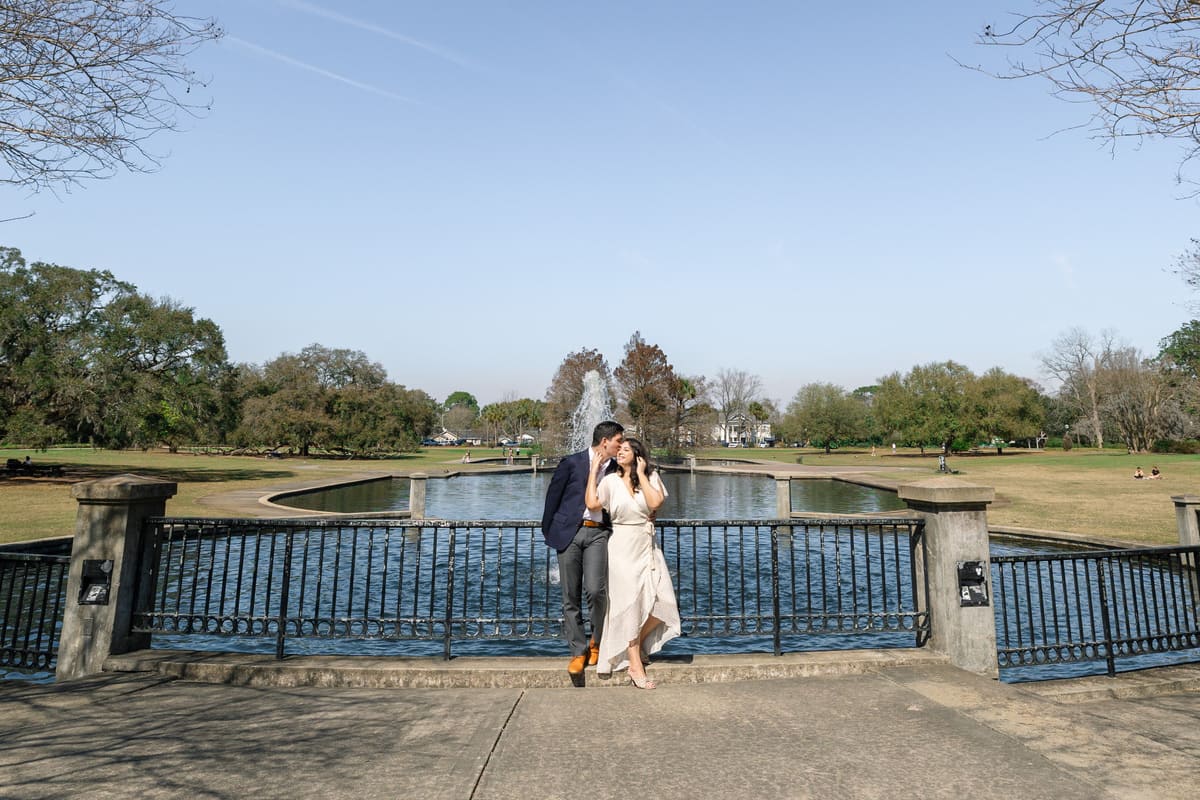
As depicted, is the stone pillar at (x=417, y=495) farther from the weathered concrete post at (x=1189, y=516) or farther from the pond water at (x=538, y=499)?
the weathered concrete post at (x=1189, y=516)

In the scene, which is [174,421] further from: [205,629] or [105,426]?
[205,629]

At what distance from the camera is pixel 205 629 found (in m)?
6.00

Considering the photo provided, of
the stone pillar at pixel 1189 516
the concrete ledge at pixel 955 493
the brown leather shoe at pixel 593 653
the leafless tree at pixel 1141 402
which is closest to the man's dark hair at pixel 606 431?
the brown leather shoe at pixel 593 653

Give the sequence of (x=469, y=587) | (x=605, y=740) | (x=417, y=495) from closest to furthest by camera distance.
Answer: (x=605, y=740), (x=469, y=587), (x=417, y=495)

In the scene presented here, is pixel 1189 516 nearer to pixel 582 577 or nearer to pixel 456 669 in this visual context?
pixel 582 577

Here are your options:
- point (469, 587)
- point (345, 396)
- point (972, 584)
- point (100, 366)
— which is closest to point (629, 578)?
point (972, 584)

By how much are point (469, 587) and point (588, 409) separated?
5014cm

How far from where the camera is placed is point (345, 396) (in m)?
67.9

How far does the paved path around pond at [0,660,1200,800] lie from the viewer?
3656 millimetres

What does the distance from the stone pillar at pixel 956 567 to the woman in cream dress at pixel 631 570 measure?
94.1 inches

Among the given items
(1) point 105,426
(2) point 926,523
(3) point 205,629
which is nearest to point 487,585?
(3) point 205,629

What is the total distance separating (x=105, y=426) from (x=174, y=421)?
329 cm

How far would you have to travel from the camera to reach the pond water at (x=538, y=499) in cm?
2486

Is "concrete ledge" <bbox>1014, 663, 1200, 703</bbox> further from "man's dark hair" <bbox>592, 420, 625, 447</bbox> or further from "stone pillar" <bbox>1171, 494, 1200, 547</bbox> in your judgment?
"stone pillar" <bbox>1171, 494, 1200, 547</bbox>
